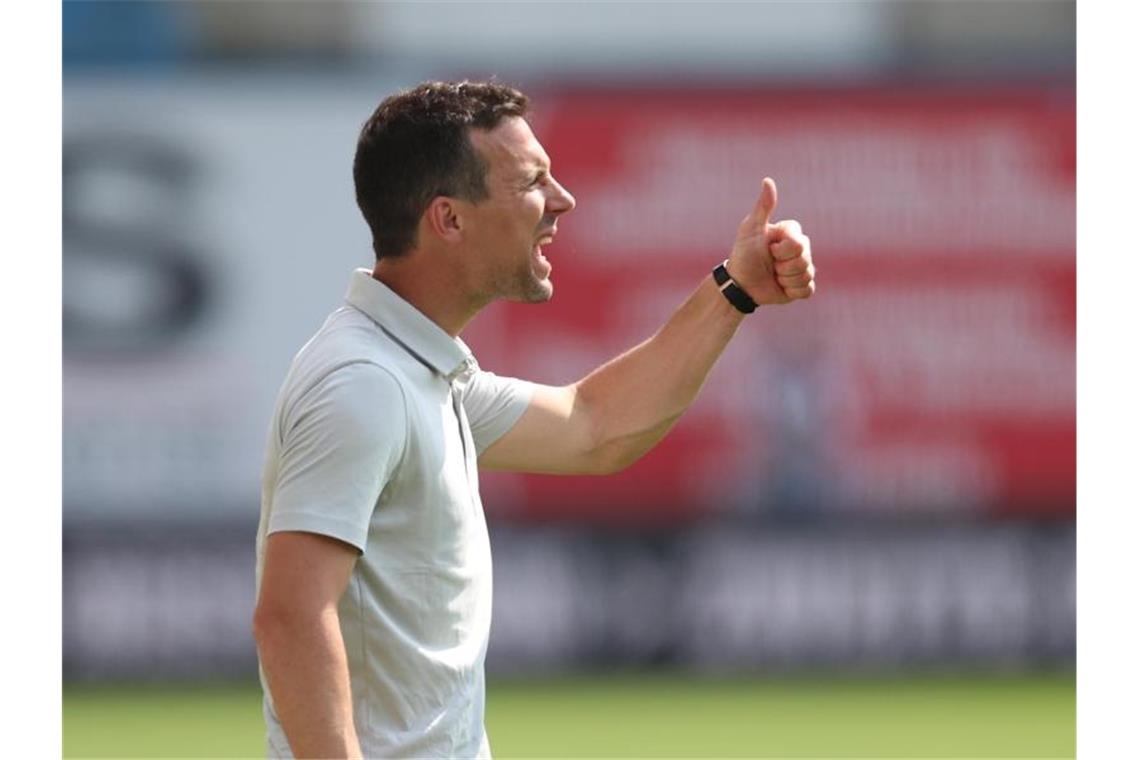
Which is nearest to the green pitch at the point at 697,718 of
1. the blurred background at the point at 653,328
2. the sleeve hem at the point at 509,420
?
the blurred background at the point at 653,328

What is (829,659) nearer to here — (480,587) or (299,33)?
(299,33)

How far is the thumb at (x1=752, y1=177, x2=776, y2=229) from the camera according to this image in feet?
11.5

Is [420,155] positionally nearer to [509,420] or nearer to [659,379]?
[509,420]

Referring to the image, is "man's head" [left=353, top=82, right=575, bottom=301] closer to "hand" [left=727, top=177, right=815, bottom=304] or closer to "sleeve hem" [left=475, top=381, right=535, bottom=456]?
"sleeve hem" [left=475, top=381, right=535, bottom=456]

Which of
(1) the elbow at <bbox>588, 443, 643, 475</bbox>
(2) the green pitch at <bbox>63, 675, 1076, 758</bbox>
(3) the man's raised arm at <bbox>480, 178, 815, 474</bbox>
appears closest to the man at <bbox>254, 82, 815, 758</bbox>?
(3) the man's raised arm at <bbox>480, 178, 815, 474</bbox>

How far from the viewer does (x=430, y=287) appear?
3180 mm

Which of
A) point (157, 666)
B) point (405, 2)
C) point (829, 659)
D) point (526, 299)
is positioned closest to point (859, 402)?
point (829, 659)

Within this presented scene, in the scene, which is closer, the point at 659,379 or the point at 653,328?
the point at 659,379

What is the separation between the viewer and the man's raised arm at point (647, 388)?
3.60m

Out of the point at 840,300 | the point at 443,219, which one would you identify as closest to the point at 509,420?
the point at 443,219

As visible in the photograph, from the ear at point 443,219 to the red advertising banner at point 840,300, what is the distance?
6.04 m

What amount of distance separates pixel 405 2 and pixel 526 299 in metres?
6.47

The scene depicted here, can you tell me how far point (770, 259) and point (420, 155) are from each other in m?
0.74

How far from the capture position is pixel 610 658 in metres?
9.20
